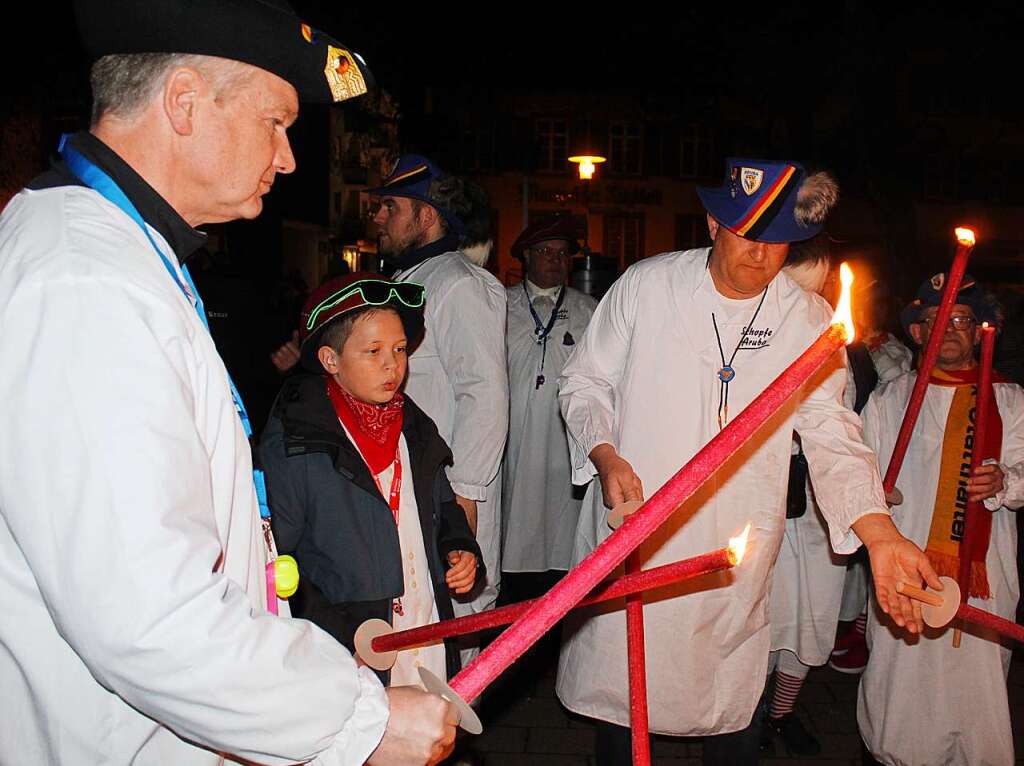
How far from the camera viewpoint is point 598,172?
3559cm

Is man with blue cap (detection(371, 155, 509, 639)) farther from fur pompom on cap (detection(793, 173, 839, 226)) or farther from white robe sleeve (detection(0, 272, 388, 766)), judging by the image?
white robe sleeve (detection(0, 272, 388, 766))

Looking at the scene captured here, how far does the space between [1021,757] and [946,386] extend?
5.99ft

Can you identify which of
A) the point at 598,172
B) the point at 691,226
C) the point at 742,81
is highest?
the point at 742,81

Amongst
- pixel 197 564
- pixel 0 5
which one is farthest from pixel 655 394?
pixel 0 5

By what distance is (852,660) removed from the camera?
5.45m

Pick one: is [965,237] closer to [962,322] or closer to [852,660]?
[962,322]

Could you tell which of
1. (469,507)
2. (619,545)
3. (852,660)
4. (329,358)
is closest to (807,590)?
(852,660)

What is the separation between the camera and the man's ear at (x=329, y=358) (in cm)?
318

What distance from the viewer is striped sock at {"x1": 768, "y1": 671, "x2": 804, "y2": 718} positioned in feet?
14.7

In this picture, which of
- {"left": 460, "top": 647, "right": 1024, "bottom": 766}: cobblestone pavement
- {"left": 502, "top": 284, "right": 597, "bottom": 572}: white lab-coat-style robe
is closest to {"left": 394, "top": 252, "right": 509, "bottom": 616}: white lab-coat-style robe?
{"left": 460, "top": 647, "right": 1024, "bottom": 766}: cobblestone pavement

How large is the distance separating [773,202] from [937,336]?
2.72 ft

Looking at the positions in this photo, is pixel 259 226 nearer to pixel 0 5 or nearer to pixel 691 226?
pixel 0 5

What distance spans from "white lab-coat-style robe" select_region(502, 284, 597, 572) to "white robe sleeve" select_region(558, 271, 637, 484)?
2.62 meters

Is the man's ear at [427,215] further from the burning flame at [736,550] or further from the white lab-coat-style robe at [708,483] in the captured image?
the burning flame at [736,550]
